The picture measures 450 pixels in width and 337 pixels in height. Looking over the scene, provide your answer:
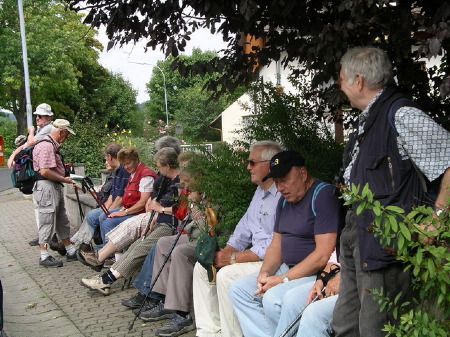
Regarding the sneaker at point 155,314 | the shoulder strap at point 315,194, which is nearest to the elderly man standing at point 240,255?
the shoulder strap at point 315,194

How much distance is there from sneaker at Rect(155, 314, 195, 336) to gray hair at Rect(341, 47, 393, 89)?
321cm

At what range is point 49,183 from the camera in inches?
363

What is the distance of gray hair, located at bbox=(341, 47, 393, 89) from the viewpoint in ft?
10.8

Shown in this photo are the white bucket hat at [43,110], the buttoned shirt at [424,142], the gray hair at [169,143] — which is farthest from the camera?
the white bucket hat at [43,110]

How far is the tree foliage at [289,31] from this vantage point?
3986 mm

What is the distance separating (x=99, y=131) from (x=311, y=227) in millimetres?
14446

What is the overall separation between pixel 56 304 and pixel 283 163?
12.6 ft

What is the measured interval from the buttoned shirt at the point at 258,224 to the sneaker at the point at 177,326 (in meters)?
0.96

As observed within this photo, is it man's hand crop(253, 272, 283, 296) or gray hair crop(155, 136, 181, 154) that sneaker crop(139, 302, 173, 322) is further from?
gray hair crop(155, 136, 181, 154)

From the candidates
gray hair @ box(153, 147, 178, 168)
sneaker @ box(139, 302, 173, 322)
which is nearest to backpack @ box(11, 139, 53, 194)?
gray hair @ box(153, 147, 178, 168)

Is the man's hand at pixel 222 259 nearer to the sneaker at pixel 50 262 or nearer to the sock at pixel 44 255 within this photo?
the sneaker at pixel 50 262

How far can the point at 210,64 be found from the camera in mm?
5426

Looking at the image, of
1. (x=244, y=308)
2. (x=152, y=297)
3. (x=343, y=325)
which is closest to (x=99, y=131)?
(x=152, y=297)

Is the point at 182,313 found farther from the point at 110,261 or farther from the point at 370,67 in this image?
the point at 370,67
